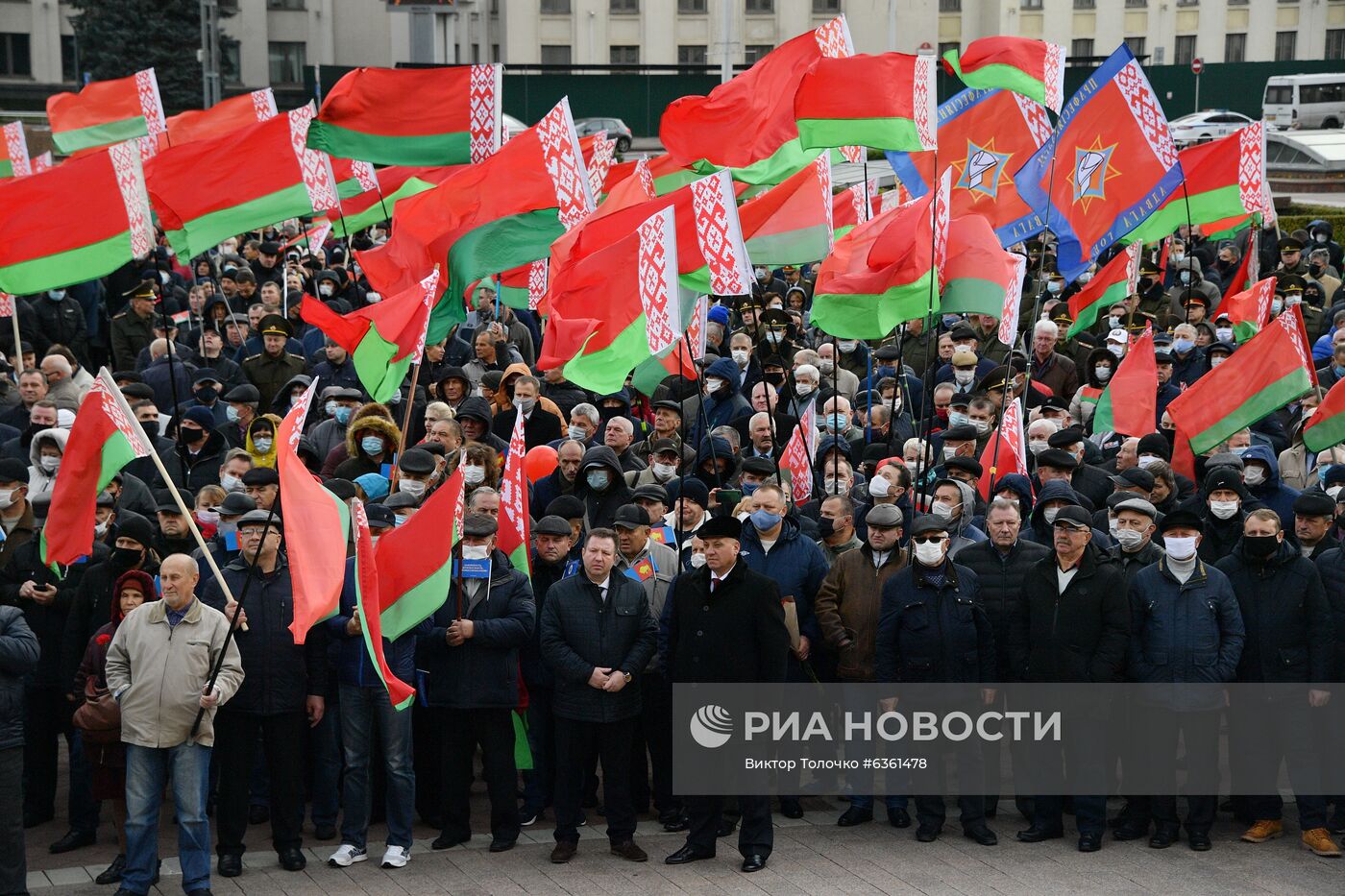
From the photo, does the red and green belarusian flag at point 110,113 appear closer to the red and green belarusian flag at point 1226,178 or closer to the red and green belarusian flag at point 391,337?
the red and green belarusian flag at point 391,337

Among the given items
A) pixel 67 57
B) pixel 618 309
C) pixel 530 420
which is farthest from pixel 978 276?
pixel 67 57

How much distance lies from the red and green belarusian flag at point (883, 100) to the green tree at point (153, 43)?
46.0 meters

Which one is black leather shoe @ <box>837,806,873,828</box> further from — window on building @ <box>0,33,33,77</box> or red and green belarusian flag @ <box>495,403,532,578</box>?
window on building @ <box>0,33,33,77</box>

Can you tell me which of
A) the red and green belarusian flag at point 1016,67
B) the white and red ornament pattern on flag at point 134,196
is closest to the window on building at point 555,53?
the red and green belarusian flag at point 1016,67

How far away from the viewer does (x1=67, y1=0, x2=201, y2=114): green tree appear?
54500 mm

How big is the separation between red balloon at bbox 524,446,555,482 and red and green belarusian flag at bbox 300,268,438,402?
4.78 ft

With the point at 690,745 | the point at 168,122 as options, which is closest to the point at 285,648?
the point at 690,745

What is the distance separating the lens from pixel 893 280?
445 inches

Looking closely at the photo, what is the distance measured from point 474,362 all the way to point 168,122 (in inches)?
242

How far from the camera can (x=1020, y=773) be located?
9297 millimetres

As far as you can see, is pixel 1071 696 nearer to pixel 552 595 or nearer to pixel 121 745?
pixel 552 595

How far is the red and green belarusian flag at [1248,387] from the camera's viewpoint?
448 inches

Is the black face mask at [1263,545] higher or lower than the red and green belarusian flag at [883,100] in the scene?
lower

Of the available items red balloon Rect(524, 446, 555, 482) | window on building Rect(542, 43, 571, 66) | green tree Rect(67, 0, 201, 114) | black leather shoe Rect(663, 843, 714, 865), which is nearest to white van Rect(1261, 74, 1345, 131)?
window on building Rect(542, 43, 571, 66)
